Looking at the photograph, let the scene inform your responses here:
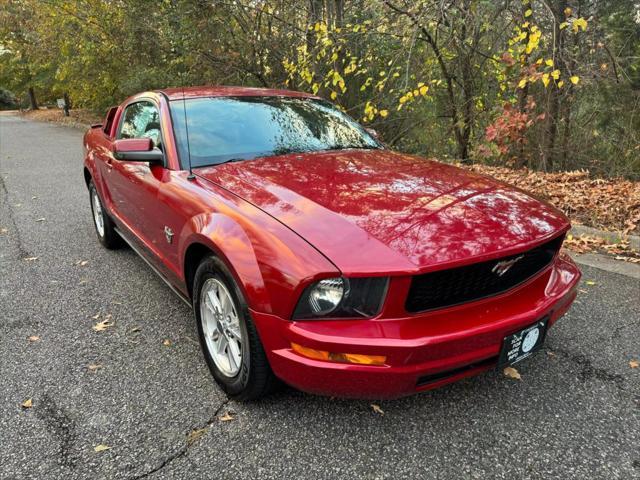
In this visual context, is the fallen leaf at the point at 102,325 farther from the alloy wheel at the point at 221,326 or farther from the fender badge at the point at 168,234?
the alloy wheel at the point at 221,326

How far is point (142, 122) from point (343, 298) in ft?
8.52

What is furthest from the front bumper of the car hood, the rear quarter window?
the rear quarter window

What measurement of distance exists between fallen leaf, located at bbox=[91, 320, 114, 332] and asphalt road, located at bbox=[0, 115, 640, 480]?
4 centimetres

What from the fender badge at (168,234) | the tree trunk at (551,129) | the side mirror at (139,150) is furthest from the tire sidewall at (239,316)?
the tree trunk at (551,129)

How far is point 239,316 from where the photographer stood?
2186 mm

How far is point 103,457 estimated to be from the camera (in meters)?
→ 2.07

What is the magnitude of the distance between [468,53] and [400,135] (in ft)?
10.8

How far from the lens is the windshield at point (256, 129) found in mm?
3055

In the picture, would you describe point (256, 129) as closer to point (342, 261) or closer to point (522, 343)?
point (342, 261)

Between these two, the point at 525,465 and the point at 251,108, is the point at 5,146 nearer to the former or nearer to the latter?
the point at 251,108

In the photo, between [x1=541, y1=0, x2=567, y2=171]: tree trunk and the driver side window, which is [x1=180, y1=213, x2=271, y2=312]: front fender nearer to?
the driver side window

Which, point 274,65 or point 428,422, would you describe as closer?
point 428,422

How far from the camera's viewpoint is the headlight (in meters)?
1.87

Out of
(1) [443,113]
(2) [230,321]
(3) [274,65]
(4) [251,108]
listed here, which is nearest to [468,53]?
(1) [443,113]
